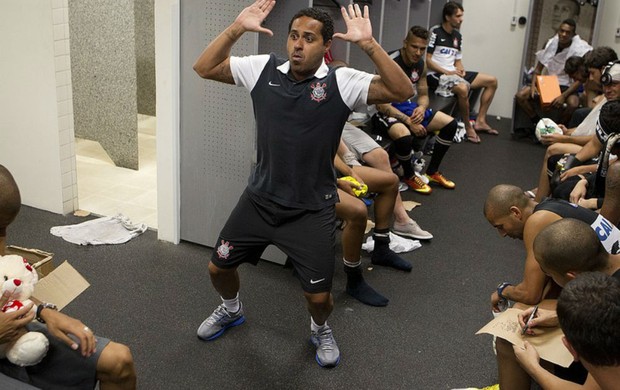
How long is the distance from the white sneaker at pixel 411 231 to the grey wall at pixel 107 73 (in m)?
2.17

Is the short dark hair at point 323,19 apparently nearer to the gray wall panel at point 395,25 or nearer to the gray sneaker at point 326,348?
the gray sneaker at point 326,348

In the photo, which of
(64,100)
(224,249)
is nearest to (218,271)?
(224,249)

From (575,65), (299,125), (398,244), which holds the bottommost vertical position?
(398,244)

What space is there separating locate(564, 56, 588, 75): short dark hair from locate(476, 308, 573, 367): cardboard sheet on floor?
417cm

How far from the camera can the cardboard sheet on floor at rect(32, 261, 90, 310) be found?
7.61ft

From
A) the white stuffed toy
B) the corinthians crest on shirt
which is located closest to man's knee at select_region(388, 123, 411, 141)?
the corinthians crest on shirt

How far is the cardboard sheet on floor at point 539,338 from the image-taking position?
2.23m

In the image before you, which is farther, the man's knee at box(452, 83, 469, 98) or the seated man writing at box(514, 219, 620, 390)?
the man's knee at box(452, 83, 469, 98)

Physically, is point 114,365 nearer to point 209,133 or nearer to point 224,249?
point 224,249

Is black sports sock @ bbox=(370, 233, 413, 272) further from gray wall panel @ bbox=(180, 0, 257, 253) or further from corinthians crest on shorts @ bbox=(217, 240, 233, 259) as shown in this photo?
corinthians crest on shorts @ bbox=(217, 240, 233, 259)

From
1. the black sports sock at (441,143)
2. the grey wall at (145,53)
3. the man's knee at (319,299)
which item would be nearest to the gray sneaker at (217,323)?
the man's knee at (319,299)

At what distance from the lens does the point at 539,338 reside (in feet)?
7.64

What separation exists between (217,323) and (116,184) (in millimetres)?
2210

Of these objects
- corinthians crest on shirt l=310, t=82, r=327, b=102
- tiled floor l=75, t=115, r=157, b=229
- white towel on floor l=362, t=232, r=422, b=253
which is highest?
corinthians crest on shirt l=310, t=82, r=327, b=102
